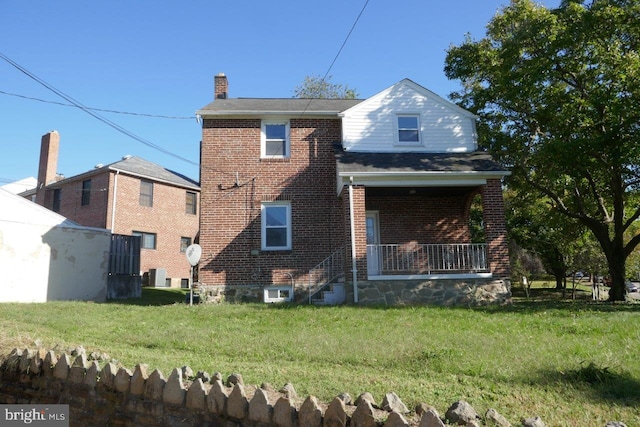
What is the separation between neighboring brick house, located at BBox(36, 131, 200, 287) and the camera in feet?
78.8

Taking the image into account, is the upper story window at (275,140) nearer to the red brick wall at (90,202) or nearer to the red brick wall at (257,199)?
A: the red brick wall at (257,199)

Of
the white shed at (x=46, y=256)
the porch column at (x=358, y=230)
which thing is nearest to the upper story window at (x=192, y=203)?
the white shed at (x=46, y=256)

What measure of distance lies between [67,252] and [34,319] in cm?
563

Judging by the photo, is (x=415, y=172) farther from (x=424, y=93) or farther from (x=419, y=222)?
(x=424, y=93)

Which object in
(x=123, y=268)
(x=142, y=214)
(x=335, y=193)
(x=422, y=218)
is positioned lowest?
(x=123, y=268)

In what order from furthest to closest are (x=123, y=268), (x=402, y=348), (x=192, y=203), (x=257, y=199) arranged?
(x=192, y=203), (x=123, y=268), (x=257, y=199), (x=402, y=348)

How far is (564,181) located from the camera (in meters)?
15.9

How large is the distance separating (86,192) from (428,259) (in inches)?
804

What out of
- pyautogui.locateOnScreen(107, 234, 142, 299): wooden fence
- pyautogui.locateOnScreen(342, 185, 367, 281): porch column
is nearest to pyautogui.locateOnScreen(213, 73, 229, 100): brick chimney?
pyautogui.locateOnScreen(107, 234, 142, 299): wooden fence

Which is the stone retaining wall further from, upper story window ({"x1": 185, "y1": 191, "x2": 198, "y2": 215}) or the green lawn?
upper story window ({"x1": 185, "y1": 191, "x2": 198, "y2": 215})

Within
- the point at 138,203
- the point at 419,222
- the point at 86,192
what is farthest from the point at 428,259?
the point at 86,192

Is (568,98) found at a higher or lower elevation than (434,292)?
higher

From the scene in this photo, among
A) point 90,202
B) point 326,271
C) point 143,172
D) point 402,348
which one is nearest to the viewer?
point 402,348

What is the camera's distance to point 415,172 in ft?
41.7
